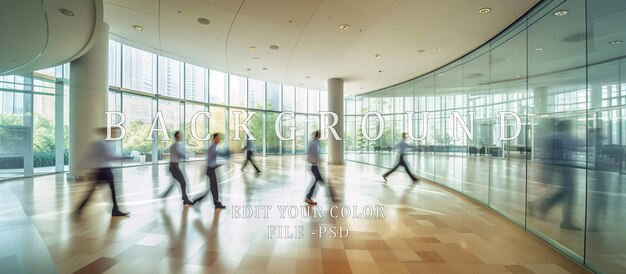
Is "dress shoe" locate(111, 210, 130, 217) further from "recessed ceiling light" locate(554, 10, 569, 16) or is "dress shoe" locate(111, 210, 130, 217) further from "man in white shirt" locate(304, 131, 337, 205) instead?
"recessed ceiling light" locate(554, 10, 569, 16)

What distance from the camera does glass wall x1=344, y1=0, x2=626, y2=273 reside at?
351 cm

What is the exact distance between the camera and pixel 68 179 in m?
8.45

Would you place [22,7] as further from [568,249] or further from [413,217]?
[568,249]

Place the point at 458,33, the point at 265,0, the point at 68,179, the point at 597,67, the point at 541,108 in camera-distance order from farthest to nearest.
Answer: the point at 68,179 < the point at 458,33 < the point at 265,0 < the point at 541,108 < the point at 597,67

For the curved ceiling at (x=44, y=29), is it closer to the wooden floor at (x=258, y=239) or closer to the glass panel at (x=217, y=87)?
the wooden floor at (x=258, y=239)

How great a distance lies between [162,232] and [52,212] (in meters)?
3.03

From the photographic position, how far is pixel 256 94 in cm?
1902

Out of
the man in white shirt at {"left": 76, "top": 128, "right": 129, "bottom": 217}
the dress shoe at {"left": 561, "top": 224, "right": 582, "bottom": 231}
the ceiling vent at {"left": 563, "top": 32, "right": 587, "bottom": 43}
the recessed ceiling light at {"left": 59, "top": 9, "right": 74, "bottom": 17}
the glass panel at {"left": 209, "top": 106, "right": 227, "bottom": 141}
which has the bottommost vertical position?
the dress shoe at {"left": 561, "top": 224, "right": 582, "bottom": 231}

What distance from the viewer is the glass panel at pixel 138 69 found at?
11.6 meters

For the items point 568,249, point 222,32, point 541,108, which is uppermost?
point 222,32

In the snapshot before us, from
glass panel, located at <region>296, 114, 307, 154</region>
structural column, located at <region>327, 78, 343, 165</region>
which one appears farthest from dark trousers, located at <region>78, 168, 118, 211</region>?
glass panel, located at <region>296, 114, 307, 154</region>

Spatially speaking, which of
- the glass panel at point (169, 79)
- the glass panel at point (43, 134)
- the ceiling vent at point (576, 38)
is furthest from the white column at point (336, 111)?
the glass panel at point (43, 134)

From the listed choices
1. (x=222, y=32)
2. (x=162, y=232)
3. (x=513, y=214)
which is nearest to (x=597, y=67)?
(x=513, y=214)

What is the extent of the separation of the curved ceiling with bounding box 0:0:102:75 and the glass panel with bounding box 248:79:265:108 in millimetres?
11761
